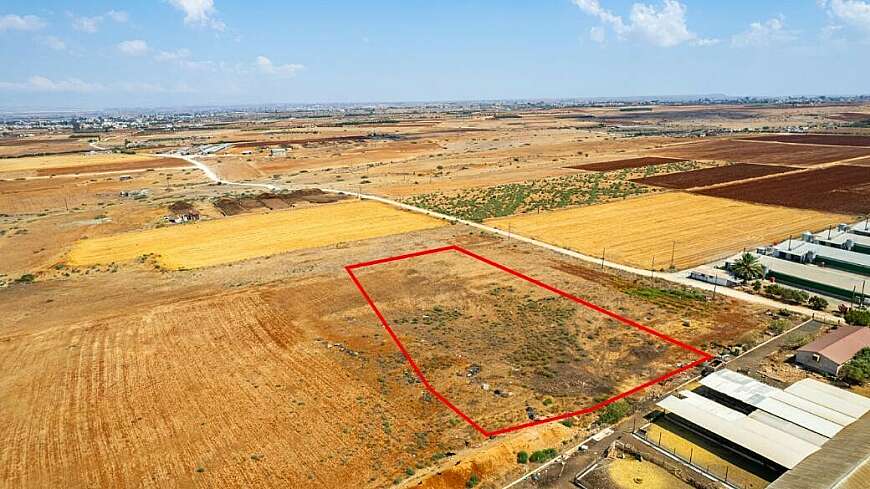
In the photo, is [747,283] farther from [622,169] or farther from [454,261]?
[622,169]

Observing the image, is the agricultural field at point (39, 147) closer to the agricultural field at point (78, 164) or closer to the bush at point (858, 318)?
the agricultural field at point (78, 164)

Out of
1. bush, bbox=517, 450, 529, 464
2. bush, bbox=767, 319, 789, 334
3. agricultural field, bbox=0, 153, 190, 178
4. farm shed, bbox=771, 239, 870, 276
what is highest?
agricultural field, bbox=0, 153, 190, 178

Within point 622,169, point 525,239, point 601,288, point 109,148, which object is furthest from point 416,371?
point 109,148

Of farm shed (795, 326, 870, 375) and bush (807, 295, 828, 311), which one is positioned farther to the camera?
bush (807, 295, 828, 311)

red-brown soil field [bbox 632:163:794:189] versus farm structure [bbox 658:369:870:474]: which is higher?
red-brown soil field [bbox 632:163:794:189]

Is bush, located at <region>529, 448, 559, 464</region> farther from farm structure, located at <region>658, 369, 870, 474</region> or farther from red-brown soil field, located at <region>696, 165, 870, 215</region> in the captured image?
red-brown soil field, located at <region>696, 165, 870, 215</region>

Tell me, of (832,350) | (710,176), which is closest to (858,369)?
(832,350)

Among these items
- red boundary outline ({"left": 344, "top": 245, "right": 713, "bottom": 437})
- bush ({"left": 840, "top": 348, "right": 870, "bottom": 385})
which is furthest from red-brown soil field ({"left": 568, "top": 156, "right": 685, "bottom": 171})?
bush ({"left": 840, "top": 348, "right": 870, "bottom": 385})
